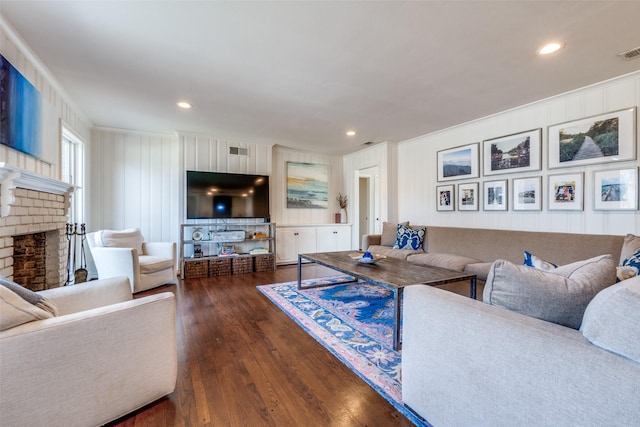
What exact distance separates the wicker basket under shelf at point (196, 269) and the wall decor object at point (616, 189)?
5.05 metres

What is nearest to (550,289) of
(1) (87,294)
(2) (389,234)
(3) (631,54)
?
(1) (87,294)

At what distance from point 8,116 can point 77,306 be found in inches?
59.8

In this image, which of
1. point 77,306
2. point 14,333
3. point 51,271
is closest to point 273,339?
point 77,306

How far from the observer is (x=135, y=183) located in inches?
181

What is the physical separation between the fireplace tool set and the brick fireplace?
0.15m

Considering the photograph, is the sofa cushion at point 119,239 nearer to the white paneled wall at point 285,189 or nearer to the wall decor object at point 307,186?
the white paneled wall at point 285,189

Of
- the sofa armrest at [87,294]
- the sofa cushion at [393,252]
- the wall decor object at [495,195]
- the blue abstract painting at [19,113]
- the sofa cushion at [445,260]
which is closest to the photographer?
the sofa armrest at [87,294]

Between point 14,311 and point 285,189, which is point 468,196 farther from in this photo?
point 14,311

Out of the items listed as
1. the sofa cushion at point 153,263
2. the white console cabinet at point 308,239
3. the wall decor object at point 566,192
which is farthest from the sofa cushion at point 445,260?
the sofa cushion at point 153,263

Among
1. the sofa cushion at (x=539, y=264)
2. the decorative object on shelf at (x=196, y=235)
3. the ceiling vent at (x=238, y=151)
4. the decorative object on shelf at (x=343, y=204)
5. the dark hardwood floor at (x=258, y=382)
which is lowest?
the dark hardwood floor at (x=258, y=382)

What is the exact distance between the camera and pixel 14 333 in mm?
1086

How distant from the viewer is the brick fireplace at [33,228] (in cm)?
200

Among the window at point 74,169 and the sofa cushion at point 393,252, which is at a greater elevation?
the window at point 74,169

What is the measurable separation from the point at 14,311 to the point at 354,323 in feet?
7.13
